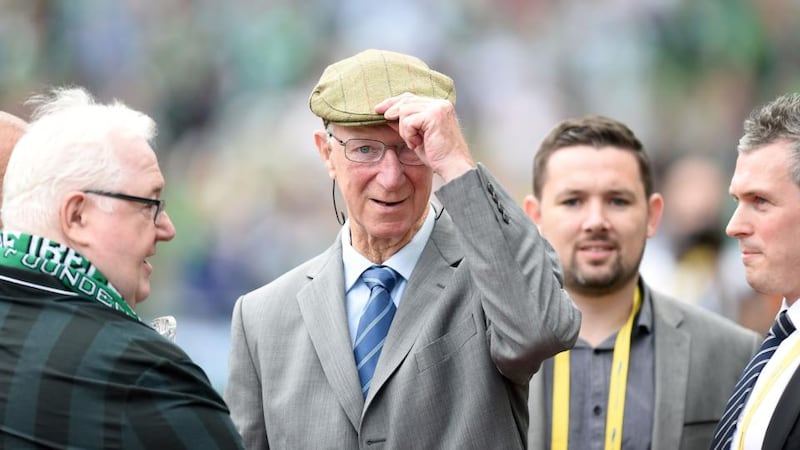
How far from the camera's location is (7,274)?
7.78ft

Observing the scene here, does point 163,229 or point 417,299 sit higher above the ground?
point 163,229

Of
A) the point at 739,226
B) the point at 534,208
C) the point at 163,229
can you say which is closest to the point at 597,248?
the point at 534,208

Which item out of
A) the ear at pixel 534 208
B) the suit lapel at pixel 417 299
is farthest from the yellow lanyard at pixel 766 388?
the ear at pixel 534 208

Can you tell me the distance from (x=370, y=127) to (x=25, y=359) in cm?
104

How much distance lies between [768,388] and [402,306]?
91 cm

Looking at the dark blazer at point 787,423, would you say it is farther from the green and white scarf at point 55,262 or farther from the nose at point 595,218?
the green and white scarf at point 55,262

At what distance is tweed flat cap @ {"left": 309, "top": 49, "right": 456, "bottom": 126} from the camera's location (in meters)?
2.90

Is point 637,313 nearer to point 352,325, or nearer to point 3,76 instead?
point 352,325

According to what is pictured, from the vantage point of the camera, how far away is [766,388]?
284 centimetres

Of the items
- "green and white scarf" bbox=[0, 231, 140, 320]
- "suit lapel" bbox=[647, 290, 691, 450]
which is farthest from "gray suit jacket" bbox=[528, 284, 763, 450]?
"green and white scarf" bbox=[0, 231, 140, 320]

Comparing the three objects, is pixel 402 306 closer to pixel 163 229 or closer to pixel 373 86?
pixel 373 86

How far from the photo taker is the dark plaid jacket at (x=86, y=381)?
227 centimetres

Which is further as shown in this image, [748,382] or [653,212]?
[653,212]

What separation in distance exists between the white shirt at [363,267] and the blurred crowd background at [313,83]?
4607mm
